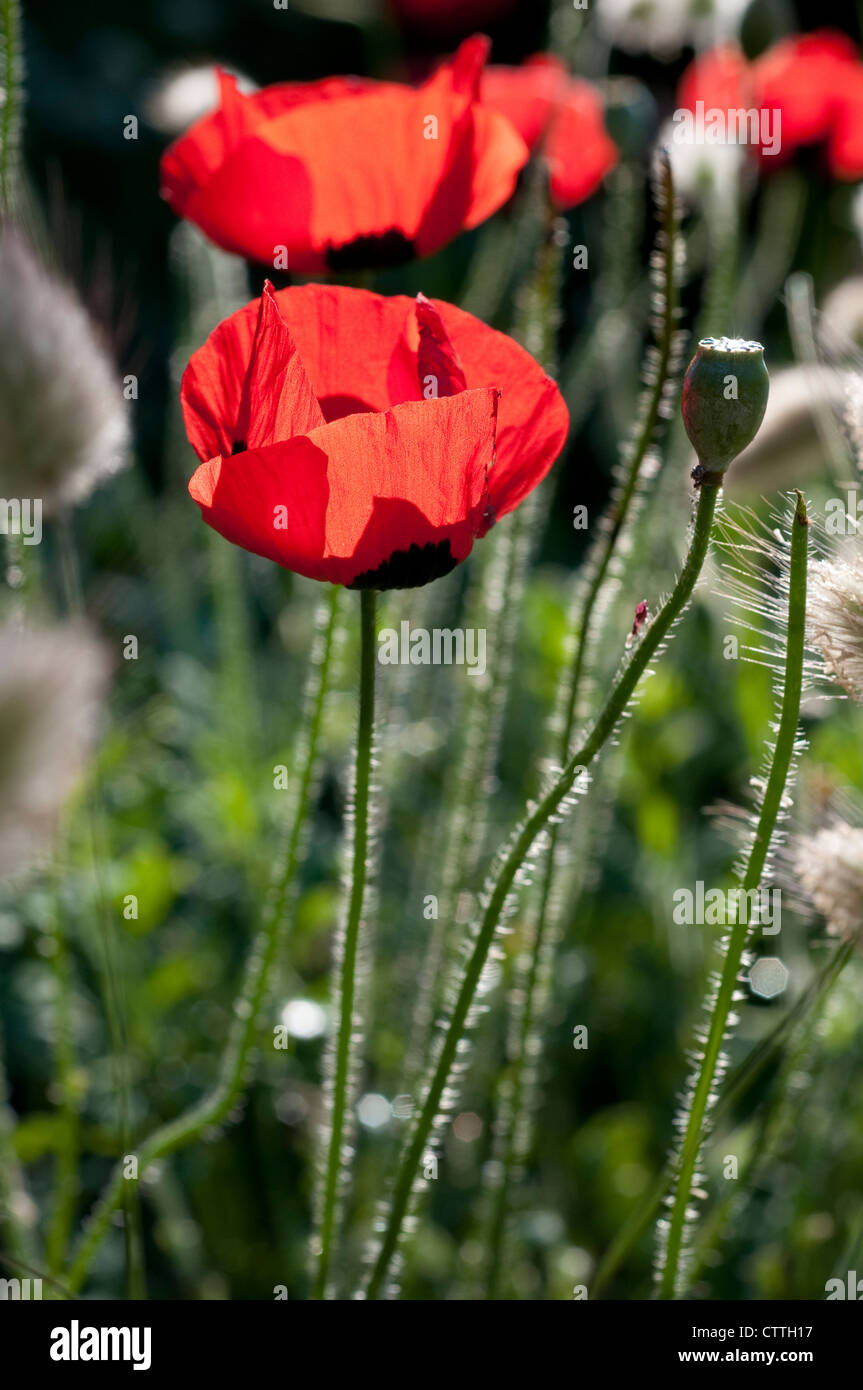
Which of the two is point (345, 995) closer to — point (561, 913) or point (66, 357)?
point (66, 357)

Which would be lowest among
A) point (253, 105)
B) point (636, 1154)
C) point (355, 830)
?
point (636, 1154)

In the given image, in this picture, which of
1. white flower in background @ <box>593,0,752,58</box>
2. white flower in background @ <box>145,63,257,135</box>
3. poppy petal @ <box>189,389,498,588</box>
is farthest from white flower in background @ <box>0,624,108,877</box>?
white flower in background @ <box>593,0,752,58</box>

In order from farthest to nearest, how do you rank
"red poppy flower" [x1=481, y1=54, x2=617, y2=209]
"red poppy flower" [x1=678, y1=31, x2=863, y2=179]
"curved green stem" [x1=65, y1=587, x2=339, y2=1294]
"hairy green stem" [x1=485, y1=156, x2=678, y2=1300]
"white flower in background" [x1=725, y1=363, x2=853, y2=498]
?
1. "red poppy flower" [x1=678, y1=31, x2=863, y2=179]
2. "red poppy flower" [x1=481, y1=54, x2=617, y2=209]
3. "white flower in background" [x1=725, y1=363, x2=853, y2=498]
4. "curved green stem" [x1=65, y1=587, x2=339, y2=1294]
5. "hairy green stem" [x1=485, y1=156, x2=678, y2=1300]

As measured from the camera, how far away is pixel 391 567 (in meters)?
0.49

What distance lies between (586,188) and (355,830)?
2.26 ft

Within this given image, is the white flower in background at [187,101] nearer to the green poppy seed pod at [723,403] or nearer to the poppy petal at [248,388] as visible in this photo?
the poppy petal at [248,388]

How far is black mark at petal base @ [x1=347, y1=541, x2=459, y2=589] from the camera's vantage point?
19.4 inches

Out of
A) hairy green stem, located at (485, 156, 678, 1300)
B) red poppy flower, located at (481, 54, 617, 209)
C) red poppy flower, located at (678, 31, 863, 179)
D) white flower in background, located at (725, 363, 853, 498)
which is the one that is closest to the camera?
hairy green stem, located at (485, 156, 678, 1300)

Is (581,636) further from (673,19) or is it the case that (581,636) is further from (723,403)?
(673,19)

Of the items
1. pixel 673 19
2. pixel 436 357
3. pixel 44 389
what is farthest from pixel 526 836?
pixel 673 19

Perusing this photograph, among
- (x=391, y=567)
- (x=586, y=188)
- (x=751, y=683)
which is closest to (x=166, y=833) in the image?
(x=751, y=683)

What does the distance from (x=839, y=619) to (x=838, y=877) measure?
0.10 m

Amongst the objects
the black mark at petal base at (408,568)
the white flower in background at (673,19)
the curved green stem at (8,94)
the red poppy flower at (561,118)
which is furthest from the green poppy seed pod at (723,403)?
the white flower in background at (673,19)

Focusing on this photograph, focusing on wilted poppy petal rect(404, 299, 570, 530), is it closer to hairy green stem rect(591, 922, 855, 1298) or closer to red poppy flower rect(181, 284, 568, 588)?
red poppy flower rect(181, 284, 568, 588)
